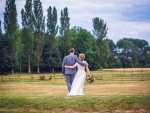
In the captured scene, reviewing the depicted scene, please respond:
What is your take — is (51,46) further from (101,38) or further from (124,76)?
(124,76)

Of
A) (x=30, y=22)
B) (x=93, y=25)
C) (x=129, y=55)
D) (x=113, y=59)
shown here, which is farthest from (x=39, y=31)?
(x=129, y=55)

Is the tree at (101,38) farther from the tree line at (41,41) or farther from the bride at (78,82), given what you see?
the bride at (78,82)

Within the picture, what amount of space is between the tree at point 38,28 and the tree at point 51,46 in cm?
380

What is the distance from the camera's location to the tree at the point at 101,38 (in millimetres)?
88000

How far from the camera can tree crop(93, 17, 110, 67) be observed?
289ft

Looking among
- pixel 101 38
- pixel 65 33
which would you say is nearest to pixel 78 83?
pixel 65 33

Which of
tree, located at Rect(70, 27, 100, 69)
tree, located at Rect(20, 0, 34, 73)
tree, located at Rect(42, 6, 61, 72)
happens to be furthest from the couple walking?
tree, located at Rect(70, 27, 100, 69)

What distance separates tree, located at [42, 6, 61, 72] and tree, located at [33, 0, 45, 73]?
380cm

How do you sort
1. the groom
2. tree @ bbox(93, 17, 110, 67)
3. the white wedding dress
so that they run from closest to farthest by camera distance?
the white wedding dress, the groom, tree @ bbox(93, 17, 110, 67)

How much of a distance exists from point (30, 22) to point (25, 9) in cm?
378

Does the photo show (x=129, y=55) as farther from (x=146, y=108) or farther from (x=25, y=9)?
(x=146, y=108)

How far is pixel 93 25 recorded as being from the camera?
9350cm

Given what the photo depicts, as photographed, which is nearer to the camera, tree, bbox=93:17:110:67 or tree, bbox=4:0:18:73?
tree, bbox=4:0:18:73

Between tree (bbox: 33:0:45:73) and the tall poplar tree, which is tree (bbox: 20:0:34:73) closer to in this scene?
tree (bbox: 33:0:45:73)
